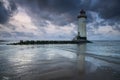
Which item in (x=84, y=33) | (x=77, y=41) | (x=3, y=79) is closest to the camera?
(x=3, y=79)

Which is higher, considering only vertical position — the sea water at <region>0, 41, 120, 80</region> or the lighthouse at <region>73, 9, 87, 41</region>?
the lighthouse at <region>73, 9, 87, 41</region>

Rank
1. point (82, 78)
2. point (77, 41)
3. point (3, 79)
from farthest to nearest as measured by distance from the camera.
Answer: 1. point (77, 41)
2. point (82, 78)
3. point (3, 79)

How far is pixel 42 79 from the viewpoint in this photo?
22.4 feet

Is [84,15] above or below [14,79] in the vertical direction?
above

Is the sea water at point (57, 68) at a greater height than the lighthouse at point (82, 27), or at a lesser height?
lesser

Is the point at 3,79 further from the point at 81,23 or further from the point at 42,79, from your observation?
the point at 81,23

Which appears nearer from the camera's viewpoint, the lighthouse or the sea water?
the sea water

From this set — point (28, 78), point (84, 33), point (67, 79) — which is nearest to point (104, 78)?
point (67, 79)

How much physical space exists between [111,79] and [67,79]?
2.01 meters

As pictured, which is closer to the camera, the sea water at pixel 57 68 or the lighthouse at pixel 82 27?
the sea water at pixel 57 68

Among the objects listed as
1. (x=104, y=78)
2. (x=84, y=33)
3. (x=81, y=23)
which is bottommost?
(x=104, y=78)

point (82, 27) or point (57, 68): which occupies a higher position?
point (82, 27)

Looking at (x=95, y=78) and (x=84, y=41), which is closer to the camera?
(x=95, y=78)

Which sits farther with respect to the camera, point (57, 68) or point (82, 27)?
point (82, 27)
